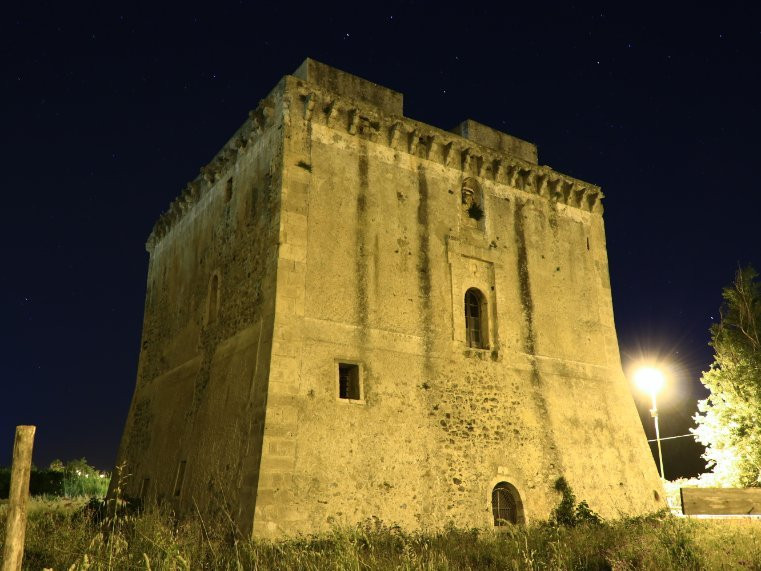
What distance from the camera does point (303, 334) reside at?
41.0 ft

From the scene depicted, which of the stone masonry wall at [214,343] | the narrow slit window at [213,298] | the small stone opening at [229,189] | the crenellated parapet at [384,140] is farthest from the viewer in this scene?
the small stone opening at [229,189]

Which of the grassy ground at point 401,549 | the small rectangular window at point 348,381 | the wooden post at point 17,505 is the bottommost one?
the grassy ground at point 401,549

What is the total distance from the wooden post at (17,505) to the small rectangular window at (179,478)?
26.9 ft

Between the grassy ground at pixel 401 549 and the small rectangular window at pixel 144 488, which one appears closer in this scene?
the grassy ground at pixel 401 549

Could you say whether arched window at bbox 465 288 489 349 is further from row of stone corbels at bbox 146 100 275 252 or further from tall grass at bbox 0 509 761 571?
row of stone corbels at bbox 146 100 275 252

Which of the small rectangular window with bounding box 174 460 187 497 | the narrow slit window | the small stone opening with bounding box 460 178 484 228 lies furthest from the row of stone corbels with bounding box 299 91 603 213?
the small rectangular window with bounding box 174 460 187 497

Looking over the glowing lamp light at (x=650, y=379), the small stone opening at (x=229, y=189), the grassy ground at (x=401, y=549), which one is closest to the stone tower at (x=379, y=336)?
the small stone opening at (x=229, y=189)

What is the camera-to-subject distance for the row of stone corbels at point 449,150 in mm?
14291

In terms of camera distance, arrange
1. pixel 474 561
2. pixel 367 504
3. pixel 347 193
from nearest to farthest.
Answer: pixel 474 561 < pixel 367 504 < pixel 347 193

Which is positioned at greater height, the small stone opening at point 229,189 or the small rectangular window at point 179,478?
the small stone opening at point 229,189

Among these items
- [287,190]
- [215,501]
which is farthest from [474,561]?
[287,190]

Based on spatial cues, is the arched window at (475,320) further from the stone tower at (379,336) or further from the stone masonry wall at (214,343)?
the stone masonry wall at (214,343)

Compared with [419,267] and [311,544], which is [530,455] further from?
[311,544]

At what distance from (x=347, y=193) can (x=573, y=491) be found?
8505 millimetres
